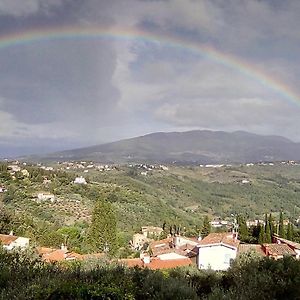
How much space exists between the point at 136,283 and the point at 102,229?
3084cm

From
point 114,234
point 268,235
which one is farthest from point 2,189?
point 268,235

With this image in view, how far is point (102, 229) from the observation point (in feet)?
118

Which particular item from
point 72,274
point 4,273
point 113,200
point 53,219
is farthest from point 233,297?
point 113,200

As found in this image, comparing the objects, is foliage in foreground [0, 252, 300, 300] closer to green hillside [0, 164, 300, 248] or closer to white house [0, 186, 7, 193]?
green hillside [0, 164, 300, 248]

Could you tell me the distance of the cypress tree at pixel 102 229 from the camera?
1400 inches

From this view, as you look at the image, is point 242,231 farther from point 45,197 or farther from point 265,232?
point 45,197

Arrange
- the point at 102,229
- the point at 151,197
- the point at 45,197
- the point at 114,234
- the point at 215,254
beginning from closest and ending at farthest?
the point at 215,254 → the point at 102,229 → the point at 114,234 → the point at 45,197 → the point at 151,197

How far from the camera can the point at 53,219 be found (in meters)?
50.4

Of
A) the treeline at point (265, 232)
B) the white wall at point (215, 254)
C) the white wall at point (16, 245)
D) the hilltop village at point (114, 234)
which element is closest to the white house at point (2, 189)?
the hilltop village at point (114, 234)

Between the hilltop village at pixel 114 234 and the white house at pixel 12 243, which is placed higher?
the white house at pixel 12 243

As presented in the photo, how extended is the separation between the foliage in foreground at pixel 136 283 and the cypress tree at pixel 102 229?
28692 mm

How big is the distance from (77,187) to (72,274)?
209ft

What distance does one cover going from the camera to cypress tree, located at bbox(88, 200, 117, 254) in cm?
3556

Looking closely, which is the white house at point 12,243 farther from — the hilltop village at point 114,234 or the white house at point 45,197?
the white house at point 45,197
